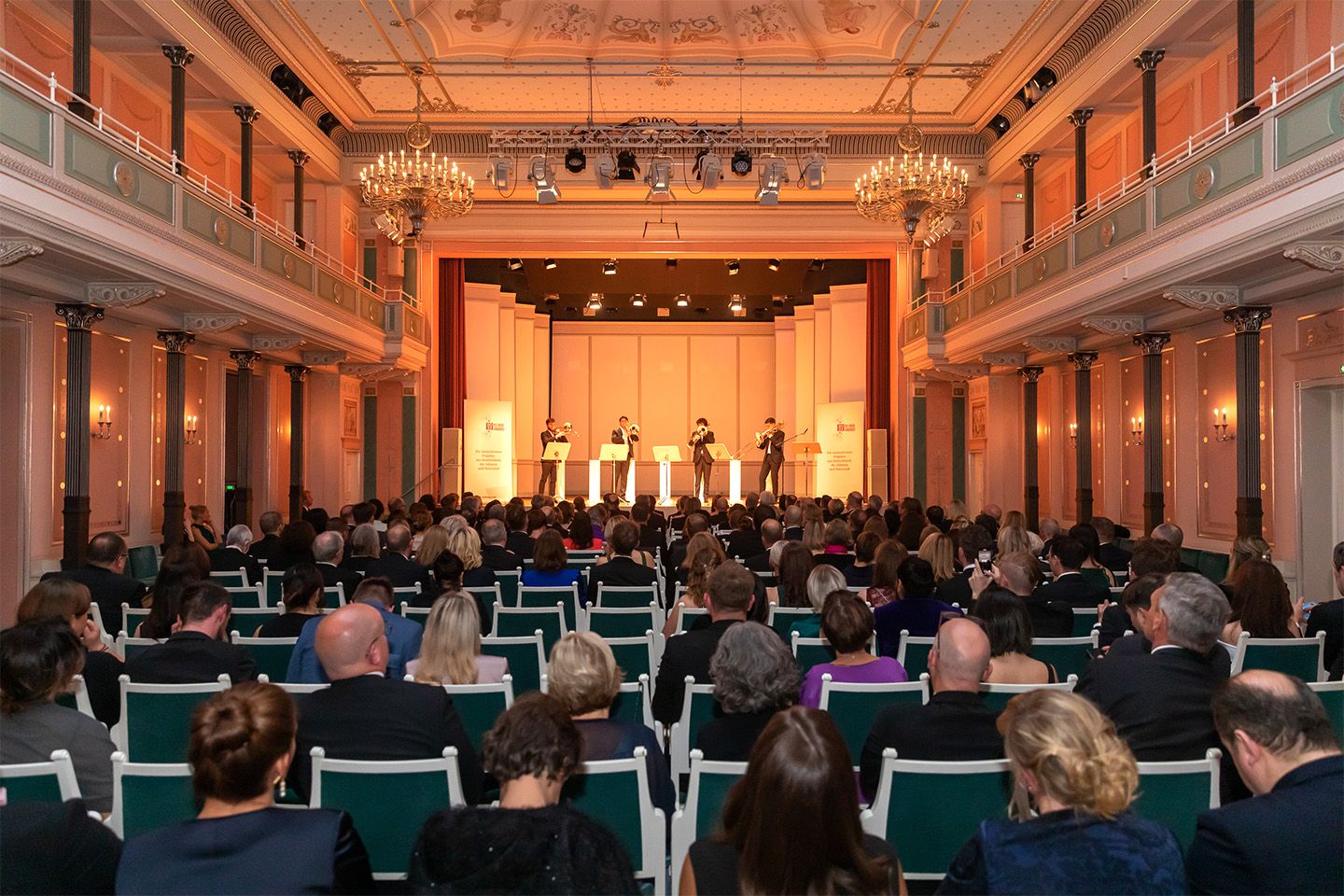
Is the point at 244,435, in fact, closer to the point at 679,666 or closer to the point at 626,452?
the point at 626,452

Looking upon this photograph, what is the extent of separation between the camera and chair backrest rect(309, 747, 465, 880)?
2973 millimetres

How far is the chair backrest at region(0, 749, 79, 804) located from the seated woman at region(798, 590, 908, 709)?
246 cm

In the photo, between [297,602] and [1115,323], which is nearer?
[297,602]

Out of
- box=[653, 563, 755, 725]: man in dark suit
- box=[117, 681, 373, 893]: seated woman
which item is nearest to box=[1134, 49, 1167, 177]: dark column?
box=[653, 563, 755, 725]: man in dark suit

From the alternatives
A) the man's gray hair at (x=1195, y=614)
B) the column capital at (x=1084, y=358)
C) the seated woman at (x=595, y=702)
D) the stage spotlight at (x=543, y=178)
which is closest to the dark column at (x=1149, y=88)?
the column capital at (x=1084, y=358)

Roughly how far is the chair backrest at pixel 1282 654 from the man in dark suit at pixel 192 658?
4.24 meters

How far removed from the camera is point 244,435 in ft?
49.4

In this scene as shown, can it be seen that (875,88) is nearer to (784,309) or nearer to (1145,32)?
(1145,32)

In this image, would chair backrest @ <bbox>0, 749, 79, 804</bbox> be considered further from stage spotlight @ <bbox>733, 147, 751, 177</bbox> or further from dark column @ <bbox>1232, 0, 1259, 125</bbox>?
stage spotlight @ <bbox>733, 147, 751, 177</bbox>

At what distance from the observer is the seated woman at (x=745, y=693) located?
3451 mm

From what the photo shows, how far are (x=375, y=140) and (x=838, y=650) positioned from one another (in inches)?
662

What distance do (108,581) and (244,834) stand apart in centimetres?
531

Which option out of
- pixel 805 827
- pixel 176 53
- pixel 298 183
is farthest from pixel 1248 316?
pixel 298 183

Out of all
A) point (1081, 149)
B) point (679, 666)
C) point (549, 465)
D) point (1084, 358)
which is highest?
point (1081, 149)
